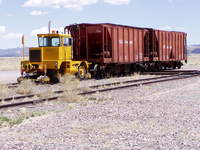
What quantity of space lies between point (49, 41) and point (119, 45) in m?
5.73

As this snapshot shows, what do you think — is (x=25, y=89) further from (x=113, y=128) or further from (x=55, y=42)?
(x=113, y=128)

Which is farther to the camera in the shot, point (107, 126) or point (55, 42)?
point (55, 42)

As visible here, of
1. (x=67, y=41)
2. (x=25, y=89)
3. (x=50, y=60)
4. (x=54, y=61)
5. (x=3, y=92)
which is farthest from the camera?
(x=67, y=41)

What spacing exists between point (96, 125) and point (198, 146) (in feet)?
8.95

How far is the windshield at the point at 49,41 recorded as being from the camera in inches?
883

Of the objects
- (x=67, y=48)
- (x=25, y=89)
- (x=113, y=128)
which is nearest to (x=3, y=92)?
(x=25, y=89)

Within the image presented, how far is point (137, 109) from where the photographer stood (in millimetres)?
11414

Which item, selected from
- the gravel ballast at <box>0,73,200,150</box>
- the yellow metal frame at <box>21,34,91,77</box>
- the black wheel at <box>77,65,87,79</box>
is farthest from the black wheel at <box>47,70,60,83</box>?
the gravel ballast at <box>0,73,200,150</box>

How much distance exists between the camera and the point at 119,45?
26578 mm

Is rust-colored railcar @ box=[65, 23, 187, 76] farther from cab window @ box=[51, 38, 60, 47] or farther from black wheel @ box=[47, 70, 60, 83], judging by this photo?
black wheel @ box=[47, 70, 60, 83]

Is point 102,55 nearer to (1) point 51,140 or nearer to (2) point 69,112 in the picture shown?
(2) point 69,112

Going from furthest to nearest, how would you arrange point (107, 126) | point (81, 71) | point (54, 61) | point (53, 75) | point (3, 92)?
point (81, 71)
point (53, 75)
point (54, 61)
point (3, 92)
point (107, 126)

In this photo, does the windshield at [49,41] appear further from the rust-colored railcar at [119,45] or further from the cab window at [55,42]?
the rust-colored railcar at [119,45]

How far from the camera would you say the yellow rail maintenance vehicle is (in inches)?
859
